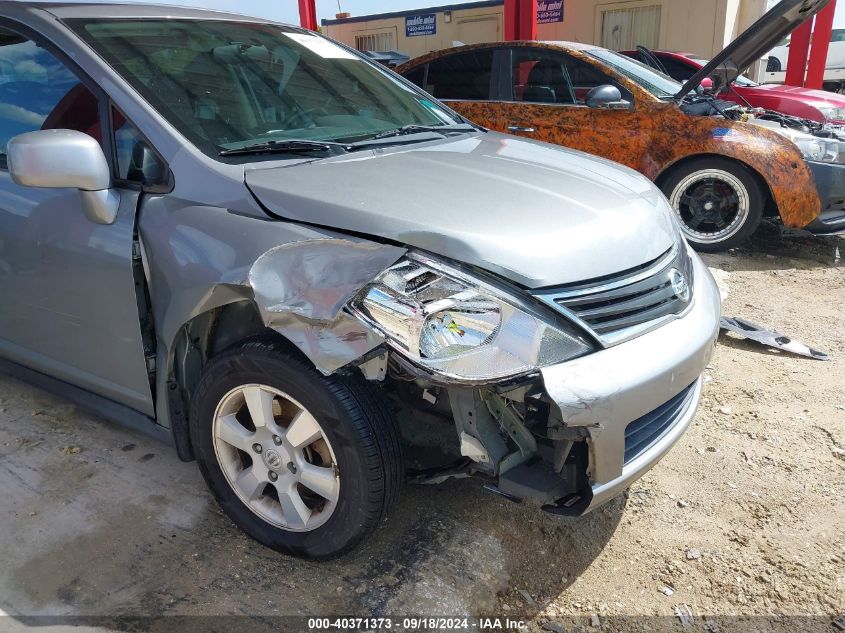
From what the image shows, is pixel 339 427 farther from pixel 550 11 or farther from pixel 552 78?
pixel 550 11

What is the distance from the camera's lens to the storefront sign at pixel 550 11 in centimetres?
1508

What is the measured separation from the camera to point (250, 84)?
2.62m

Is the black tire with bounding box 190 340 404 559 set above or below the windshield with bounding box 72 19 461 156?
below

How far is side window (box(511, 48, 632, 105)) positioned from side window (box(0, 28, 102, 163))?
4296mm

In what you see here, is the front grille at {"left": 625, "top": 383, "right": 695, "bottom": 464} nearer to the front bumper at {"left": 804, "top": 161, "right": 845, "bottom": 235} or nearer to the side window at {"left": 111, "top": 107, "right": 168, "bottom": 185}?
the side window at {"left": 111, "top": 107, "right": 168, "bottom": 185}

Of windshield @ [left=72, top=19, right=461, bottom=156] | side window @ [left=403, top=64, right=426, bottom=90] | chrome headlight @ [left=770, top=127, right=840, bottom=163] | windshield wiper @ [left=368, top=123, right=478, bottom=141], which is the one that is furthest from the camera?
side window @ [left=403, top=64, right=426, bottom=90]

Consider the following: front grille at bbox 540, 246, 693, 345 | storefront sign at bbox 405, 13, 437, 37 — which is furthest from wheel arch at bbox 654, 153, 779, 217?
storefront sign at bbox 405, 13, 437, 37

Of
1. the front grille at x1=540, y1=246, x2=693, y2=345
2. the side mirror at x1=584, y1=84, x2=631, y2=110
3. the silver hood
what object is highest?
the side mirror at x1=584, y1=84, x2=631, y2=110

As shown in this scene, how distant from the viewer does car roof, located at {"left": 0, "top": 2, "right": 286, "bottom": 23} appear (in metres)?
2.48

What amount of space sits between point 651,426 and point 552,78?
4.64m

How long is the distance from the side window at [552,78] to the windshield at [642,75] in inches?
7.1

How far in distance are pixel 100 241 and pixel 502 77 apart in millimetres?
4669

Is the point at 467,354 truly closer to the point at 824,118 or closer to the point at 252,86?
the point at 252,86

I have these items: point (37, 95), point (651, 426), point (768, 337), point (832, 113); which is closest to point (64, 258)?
point (37, 95)
